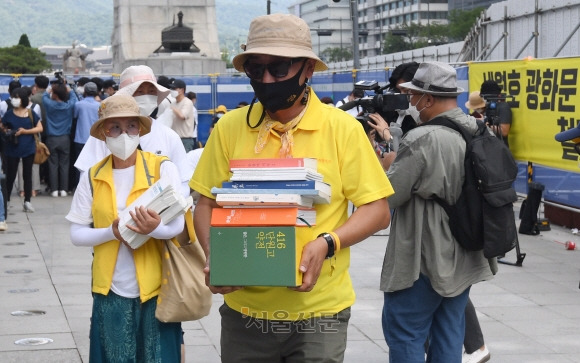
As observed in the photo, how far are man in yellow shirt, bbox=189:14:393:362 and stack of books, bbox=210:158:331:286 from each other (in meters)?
0.17

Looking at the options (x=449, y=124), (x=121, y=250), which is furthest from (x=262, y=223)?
(x=449, y=124)

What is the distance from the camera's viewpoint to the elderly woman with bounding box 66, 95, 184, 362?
5.13 metres

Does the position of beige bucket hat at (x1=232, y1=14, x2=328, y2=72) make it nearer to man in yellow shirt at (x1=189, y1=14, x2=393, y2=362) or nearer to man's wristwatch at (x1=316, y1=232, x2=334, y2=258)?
man in yellow shirt at (x1=189, y1=14, x2=393, y2=362)

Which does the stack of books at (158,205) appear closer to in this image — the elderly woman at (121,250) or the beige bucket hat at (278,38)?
the elderly woman at (121,250)

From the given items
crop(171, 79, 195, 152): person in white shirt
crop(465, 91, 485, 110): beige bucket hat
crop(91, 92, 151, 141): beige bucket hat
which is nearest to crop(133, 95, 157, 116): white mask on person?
crop(91, 92, 151, 141): beige bucket hat

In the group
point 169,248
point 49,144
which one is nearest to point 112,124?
point 169,248

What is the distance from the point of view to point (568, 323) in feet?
28.3

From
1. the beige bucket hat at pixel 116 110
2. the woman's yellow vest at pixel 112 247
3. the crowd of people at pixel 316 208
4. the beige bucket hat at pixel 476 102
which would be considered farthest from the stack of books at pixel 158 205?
the beige bucket hat at pixel 476 102

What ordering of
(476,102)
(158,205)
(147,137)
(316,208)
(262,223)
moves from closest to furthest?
(262,223), (316,208), (158,205), (147,137), (476,102)

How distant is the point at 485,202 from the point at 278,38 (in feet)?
6.27

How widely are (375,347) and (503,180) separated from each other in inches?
105

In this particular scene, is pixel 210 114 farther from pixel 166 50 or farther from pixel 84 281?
pixel 84 281

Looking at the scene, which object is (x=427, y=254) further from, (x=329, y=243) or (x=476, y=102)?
(x=476, y=102)

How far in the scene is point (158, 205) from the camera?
490 centimetres
